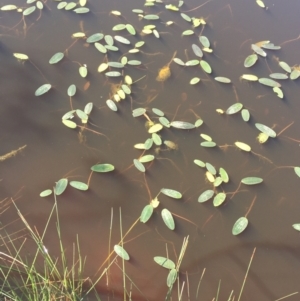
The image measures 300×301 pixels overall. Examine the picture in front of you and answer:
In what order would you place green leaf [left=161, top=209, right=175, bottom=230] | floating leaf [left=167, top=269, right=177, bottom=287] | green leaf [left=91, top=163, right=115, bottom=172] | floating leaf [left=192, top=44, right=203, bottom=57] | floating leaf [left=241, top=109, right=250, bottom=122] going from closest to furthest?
floating leaf [left=167, top=269, right=177, bottom=287] < green leaf [left=161, top=209, right=175, bottom=230] < green leaf [left=91, top=163, right=115, bottom=172] < floating leaf [left=241, top=109, right=250, bottom=122] < floating leaf [left=192, top=44, right=203, bottom=57]

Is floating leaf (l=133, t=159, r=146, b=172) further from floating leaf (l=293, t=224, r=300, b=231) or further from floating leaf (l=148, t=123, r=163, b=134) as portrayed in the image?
floating leaf (l=293, t=224, r=300, b=231)

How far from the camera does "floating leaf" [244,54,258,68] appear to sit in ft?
7.42

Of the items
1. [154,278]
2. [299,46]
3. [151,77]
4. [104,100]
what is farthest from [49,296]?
[299,46]

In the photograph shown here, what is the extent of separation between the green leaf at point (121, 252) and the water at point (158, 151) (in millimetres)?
35

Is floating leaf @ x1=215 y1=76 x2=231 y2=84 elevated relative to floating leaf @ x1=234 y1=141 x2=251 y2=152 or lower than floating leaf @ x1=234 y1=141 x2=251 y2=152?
elevated

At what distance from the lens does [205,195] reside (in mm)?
1784

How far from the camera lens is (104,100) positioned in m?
2.06

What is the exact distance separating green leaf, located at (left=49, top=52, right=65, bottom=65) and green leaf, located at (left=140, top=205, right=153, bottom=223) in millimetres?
1062

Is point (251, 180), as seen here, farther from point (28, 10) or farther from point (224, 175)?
point (28, 10)

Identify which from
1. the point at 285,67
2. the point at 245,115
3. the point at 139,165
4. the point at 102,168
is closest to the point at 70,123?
the point at 102,168

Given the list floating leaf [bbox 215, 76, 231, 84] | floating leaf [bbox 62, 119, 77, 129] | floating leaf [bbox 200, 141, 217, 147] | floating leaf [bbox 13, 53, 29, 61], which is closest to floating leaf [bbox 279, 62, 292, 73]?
floating leaf [bbox 215, 76, 231, 84]

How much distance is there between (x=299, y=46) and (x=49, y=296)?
209 cm

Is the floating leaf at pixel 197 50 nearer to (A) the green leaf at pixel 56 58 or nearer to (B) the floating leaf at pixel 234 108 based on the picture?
(B) the floating leaf at pixel 234 108

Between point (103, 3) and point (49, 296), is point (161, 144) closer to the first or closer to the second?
point (49, 296)
